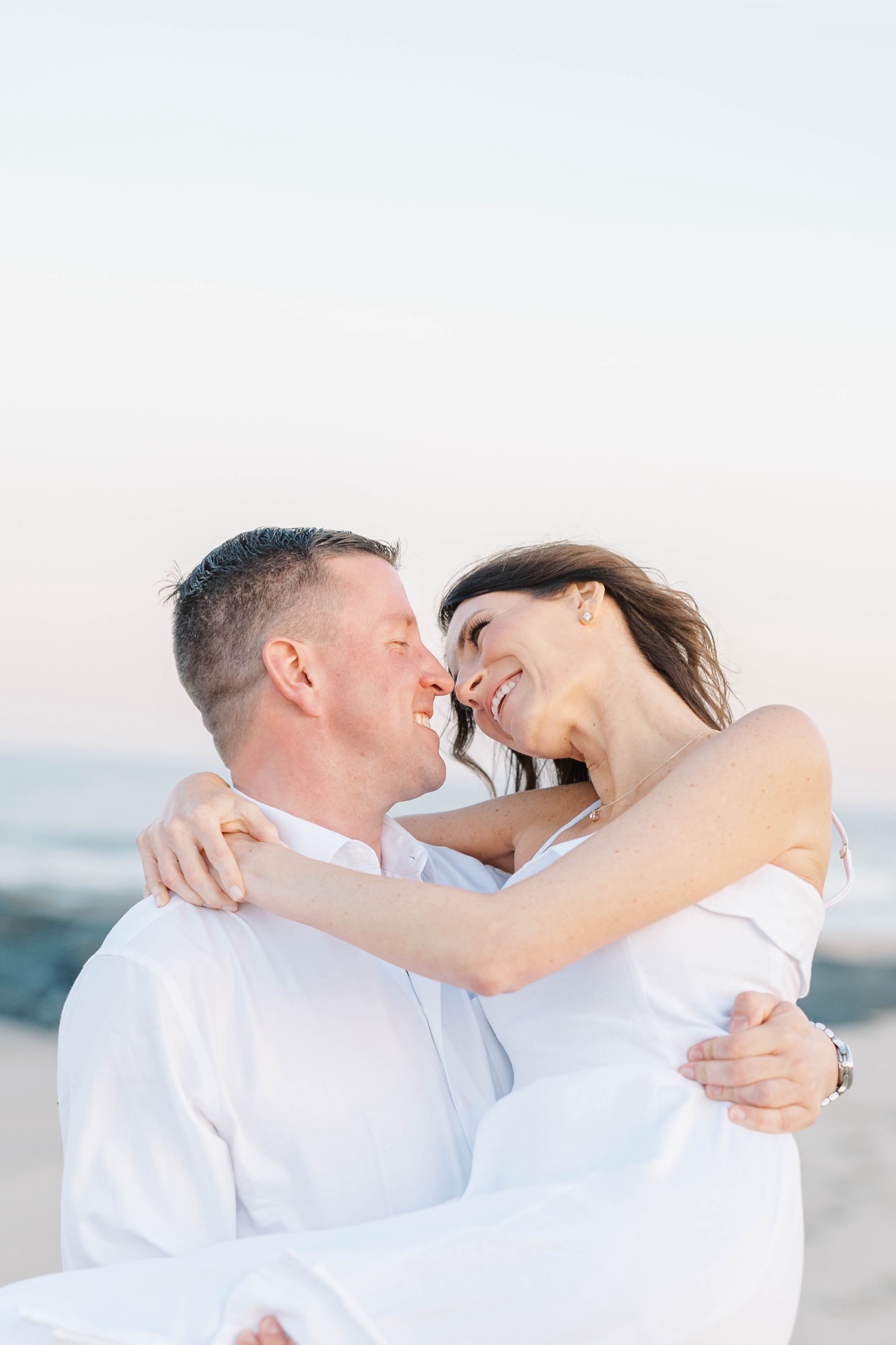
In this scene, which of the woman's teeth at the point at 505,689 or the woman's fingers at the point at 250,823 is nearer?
the woman's fingers at the point at 250,823

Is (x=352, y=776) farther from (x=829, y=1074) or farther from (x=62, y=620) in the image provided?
(x=62, y=620)

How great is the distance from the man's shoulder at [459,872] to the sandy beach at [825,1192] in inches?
145

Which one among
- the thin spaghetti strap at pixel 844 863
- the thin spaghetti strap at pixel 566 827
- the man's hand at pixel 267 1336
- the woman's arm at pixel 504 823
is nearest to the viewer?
the man's hand at pixel 267 1336

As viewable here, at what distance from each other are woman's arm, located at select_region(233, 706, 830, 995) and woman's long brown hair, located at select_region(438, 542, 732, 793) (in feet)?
2.20

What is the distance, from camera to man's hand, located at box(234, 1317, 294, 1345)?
170cm

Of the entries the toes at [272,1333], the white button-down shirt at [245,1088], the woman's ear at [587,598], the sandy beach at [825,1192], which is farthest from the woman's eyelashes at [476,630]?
the sandy beach at [825,1192]

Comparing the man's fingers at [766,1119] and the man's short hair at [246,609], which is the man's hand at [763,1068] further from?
the man's short hair at [246,609]

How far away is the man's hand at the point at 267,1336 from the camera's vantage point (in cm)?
170

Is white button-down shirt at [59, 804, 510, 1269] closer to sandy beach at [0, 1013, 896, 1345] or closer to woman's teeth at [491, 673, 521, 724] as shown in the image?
woman's teeth at [491, 673, 521, 724]

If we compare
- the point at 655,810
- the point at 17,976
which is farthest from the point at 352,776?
the point at 17,976

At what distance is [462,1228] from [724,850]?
2.71ft

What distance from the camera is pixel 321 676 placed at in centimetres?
286

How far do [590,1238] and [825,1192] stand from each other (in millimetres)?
5853

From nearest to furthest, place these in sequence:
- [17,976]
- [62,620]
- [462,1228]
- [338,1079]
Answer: [462,1228], [338,1079], [17,976], [62,620]
